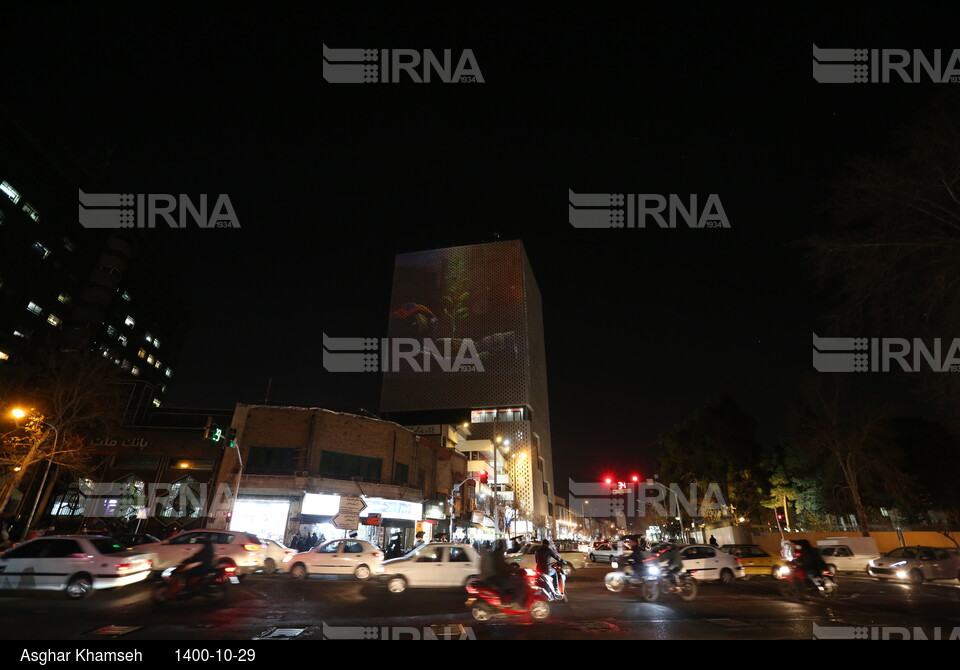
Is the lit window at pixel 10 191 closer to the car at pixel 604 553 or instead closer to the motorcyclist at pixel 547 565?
the motorcyclist at pixel 547 565

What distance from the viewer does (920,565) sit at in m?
19.4

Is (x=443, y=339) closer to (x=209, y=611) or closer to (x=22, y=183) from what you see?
(x=22, y=183)

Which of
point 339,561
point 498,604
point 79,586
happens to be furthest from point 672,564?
point 79,586

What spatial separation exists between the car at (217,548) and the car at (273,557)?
613mm

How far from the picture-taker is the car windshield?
11.7 meters

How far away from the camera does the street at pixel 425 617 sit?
310 inches

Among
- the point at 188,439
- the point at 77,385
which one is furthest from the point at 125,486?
the point at 77,385

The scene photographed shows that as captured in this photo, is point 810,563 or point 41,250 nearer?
point 810,563

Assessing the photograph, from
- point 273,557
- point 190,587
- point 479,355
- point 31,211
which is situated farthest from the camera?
point 479,355

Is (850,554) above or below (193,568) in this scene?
below

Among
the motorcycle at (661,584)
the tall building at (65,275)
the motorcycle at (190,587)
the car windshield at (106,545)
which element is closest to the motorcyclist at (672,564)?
the motorcycle at (661,584)

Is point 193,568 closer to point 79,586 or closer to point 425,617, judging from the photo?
point 79,586

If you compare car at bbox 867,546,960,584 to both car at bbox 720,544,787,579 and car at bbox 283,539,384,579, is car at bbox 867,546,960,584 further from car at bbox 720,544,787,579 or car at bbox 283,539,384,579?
car at bbox 283,539,384,579

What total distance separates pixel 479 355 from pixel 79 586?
118 m
